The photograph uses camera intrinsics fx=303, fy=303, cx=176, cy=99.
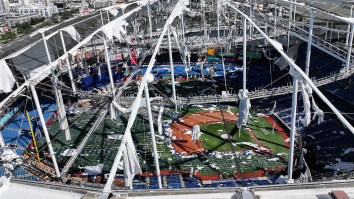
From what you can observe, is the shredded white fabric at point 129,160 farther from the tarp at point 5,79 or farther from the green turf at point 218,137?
the tarp at point 5,79

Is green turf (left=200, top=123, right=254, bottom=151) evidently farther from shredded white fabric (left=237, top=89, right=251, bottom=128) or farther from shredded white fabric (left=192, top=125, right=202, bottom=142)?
shredded white fabric (left=237, top=89, right=251, bottom=128)

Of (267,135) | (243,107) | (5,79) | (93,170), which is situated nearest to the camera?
(93,170)

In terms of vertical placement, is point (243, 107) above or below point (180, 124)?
above

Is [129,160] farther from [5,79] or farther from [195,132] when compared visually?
[5,79]

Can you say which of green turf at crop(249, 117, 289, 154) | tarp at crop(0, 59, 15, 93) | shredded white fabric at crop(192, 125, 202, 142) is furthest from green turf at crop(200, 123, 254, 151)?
tarp at crop(0, 59, 15, 93)

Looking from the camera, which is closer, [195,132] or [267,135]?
[195,132]

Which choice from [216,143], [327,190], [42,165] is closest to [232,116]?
[216,143]

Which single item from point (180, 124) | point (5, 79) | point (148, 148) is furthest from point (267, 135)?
point (5, 79)

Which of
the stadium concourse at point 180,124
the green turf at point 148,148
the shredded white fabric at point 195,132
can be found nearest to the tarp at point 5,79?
the stadium concourse at point 180,124
